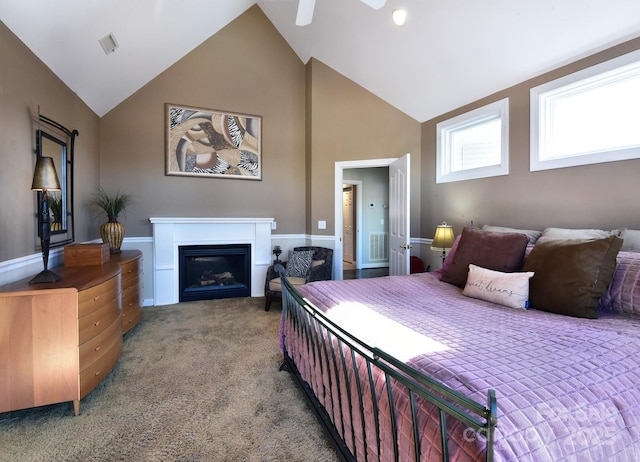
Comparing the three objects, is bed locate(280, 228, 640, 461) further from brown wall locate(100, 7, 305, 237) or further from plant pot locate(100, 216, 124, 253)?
brown wall locate(100, 7, 305, 237)

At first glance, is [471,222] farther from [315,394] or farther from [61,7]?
[61,7]

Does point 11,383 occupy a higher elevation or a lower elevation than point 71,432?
higher

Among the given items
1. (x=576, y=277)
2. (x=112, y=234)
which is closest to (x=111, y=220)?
(x=112, y=234)

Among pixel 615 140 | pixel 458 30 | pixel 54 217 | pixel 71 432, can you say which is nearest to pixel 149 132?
pixel 54 217

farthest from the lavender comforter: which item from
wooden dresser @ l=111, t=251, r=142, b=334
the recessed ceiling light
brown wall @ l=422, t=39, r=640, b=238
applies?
the recessed ceiling light

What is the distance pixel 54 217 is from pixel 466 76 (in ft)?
14.5

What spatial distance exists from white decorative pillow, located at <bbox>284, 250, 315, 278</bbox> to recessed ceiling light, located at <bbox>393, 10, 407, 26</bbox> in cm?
292

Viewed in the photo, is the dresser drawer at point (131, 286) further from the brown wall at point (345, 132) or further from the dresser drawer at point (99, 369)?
the brown wall at point (345, 132)

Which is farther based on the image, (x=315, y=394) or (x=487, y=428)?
(x=315, y=394)

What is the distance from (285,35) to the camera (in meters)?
4.64

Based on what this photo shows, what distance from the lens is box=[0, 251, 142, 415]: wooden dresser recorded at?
172 centimetres

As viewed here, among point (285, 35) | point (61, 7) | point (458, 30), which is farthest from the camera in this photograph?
point (285, 35)

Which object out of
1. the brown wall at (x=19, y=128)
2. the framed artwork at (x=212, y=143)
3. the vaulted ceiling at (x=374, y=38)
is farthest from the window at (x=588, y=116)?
the brown wall at (x=19, y=128)

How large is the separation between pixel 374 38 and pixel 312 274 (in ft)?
9.97
